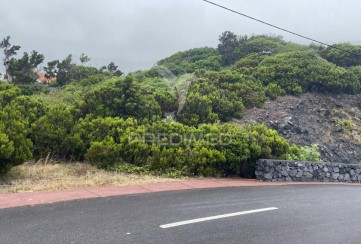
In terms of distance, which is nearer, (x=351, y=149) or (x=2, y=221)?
(x=2, y=221)

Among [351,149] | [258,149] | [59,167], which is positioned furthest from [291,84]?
[59,167]

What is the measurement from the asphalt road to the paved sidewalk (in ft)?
1.14

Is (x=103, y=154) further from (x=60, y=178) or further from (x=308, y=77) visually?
(x=308, y=77)

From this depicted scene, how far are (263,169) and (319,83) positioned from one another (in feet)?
46.5

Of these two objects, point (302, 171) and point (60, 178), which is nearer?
point (60, 178)

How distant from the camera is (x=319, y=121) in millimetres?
20172

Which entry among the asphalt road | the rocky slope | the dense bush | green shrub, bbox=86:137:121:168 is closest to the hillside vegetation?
green shrub, bbox=86:137:121:168

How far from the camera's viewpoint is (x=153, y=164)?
10.9 metres

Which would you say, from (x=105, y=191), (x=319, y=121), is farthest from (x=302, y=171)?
(x=319, y=121)

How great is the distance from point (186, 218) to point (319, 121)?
15314 millimetres

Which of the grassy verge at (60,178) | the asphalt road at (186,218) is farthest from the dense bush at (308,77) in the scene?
the asphalt road at (186,218)

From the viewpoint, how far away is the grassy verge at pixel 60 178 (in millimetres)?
8688

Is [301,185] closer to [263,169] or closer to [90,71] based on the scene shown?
[263,169]

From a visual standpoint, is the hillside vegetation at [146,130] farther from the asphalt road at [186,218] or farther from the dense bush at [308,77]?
the dense bush at [308,77]
